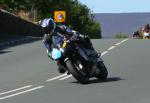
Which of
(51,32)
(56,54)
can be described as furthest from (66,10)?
(56,54)

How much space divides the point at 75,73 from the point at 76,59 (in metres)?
0.40

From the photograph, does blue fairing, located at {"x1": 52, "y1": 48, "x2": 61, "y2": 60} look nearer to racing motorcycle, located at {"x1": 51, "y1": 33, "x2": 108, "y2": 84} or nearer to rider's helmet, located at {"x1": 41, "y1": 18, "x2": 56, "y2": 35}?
racing motorcycle, located at {"x1": 51, "y1": 33, "x2": 108, "y2": 84}

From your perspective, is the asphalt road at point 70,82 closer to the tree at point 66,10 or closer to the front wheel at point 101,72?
the front wheel at point 101,72

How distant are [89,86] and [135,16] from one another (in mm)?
180175

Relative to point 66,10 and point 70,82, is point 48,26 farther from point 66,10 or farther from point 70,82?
point 66,10

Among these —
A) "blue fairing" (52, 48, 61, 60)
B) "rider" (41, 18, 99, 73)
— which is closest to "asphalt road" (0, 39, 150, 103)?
"blue fairing" (52, 48, 61, 60)

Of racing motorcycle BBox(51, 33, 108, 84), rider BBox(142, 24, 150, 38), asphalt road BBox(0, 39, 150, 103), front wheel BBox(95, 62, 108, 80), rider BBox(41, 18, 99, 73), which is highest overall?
rider BBox(41, 18, 99, 73)

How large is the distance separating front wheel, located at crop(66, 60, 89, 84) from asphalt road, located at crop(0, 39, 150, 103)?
0.58 ft

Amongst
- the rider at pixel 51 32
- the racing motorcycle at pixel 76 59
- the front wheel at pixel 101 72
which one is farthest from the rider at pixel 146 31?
the rider at pixel 51 32

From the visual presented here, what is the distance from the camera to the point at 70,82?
15.6m

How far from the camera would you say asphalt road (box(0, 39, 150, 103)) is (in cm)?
1255

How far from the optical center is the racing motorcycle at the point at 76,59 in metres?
14.9

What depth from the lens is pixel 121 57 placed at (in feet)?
72.8

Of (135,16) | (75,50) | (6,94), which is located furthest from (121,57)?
(135,16)
